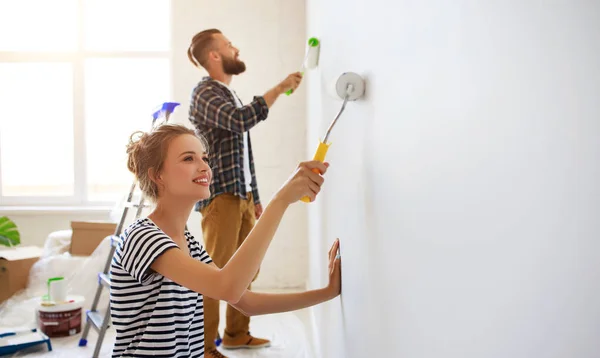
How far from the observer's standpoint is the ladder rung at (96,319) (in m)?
2.79

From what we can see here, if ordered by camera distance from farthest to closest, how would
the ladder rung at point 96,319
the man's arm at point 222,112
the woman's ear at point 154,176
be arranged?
the ladder rung at point 96,319
the man's arm at point 222,112
the woman's ear at point 154,176

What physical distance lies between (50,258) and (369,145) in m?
3.13

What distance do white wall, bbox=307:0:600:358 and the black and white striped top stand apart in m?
0.52

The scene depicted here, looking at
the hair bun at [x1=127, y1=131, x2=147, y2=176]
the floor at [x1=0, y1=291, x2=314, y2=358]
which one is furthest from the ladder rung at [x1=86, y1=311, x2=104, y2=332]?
the hair bun at [x1=127, y1=131, x2=147, y2=176]

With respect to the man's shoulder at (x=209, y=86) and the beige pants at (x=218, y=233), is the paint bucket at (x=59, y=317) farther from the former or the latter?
the man's shoulder at (x=209, y=86)

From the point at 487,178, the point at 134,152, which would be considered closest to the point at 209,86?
the point at 134,152

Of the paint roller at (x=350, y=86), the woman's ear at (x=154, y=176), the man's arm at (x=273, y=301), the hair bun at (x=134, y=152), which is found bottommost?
the man's arm at (x=273, y=301)

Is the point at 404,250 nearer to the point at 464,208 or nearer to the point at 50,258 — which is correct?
the point at 464,208

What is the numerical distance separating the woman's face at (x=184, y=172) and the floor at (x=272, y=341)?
5.22 ft

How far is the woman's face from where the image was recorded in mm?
1305

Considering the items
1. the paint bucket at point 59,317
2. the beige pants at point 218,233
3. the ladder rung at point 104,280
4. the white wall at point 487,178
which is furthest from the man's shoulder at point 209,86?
the white wall at point 487,178

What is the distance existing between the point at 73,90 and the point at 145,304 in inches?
147

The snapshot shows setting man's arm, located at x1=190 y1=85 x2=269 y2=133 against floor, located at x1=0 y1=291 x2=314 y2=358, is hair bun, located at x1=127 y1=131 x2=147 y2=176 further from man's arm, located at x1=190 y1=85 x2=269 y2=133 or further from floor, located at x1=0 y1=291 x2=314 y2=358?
floor, located at x1=0 y1=291 x2=314 y2=358

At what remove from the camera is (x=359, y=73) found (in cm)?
106
